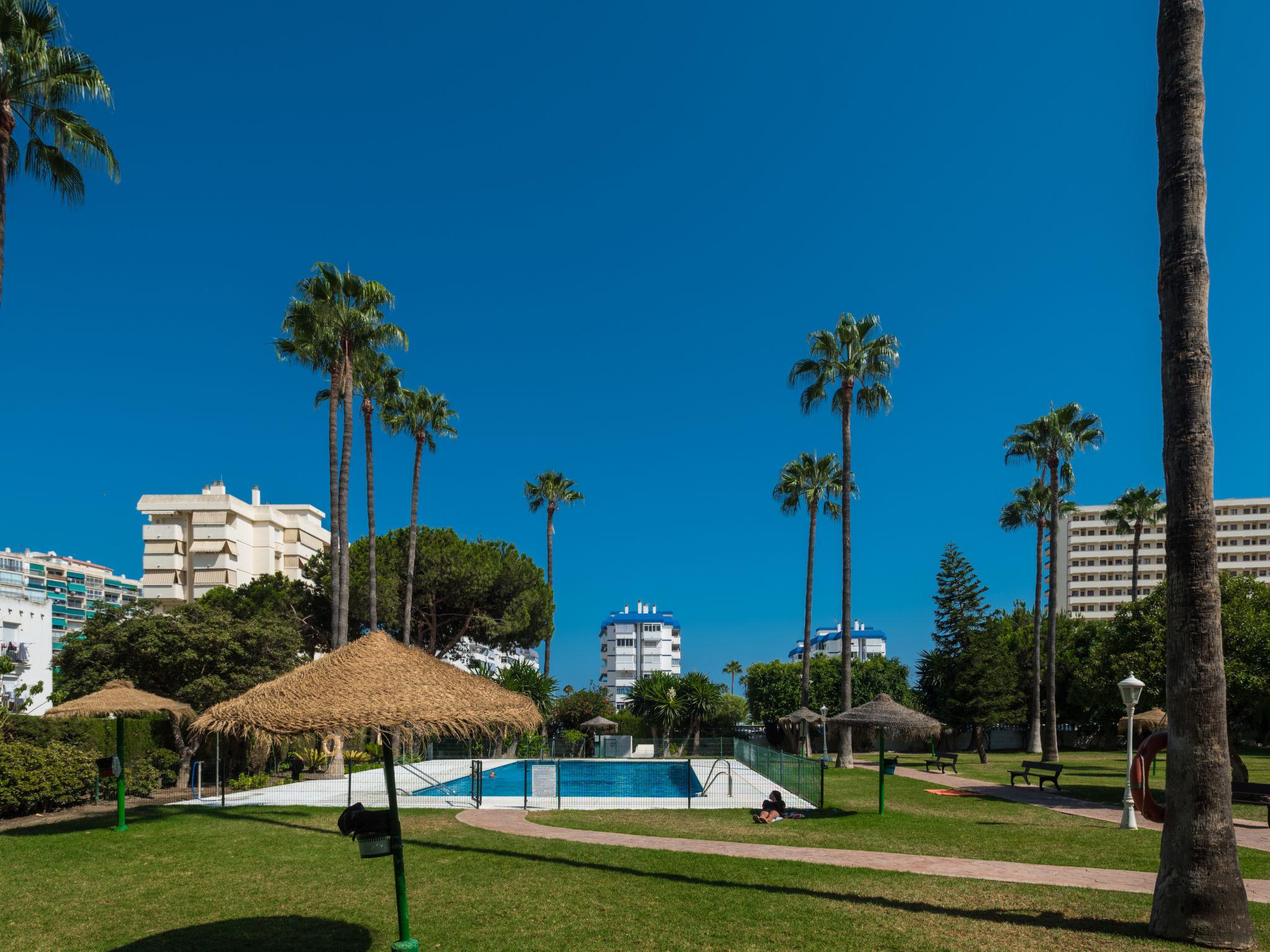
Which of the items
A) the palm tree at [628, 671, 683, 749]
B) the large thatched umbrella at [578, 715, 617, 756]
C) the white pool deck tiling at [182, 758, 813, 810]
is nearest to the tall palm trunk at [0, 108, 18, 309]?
the white pool deck tiling at [182, 758, 813, 810]

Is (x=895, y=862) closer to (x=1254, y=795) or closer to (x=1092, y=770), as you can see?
(x=1254, y=795)

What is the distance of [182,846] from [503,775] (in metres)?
15.7

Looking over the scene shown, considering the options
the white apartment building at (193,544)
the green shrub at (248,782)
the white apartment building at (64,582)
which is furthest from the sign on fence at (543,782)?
the white apartment building at (64,582)

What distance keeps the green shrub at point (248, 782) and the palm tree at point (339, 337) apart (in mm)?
5854

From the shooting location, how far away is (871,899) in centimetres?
1008

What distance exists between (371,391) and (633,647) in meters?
87.5

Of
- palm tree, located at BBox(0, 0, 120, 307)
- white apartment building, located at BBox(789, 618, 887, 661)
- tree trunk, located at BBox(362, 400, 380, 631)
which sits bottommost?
white apartment building, located at BBox(789, 618, 887, 661)

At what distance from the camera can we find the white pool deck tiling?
790 inches

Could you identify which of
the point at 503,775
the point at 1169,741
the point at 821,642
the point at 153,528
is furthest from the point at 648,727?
the point at 821,642

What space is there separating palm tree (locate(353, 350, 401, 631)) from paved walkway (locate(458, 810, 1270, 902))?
65.8ft

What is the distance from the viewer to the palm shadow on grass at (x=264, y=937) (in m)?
8.36

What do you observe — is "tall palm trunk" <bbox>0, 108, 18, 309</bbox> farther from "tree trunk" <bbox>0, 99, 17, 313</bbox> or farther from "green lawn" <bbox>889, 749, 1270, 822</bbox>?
"green lawn" <bbox>889, 749, 1270, 822</bbox>

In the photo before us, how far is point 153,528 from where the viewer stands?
272ft

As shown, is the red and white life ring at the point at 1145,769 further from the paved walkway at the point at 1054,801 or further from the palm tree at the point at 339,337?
the palm tree at the point at 339,337
